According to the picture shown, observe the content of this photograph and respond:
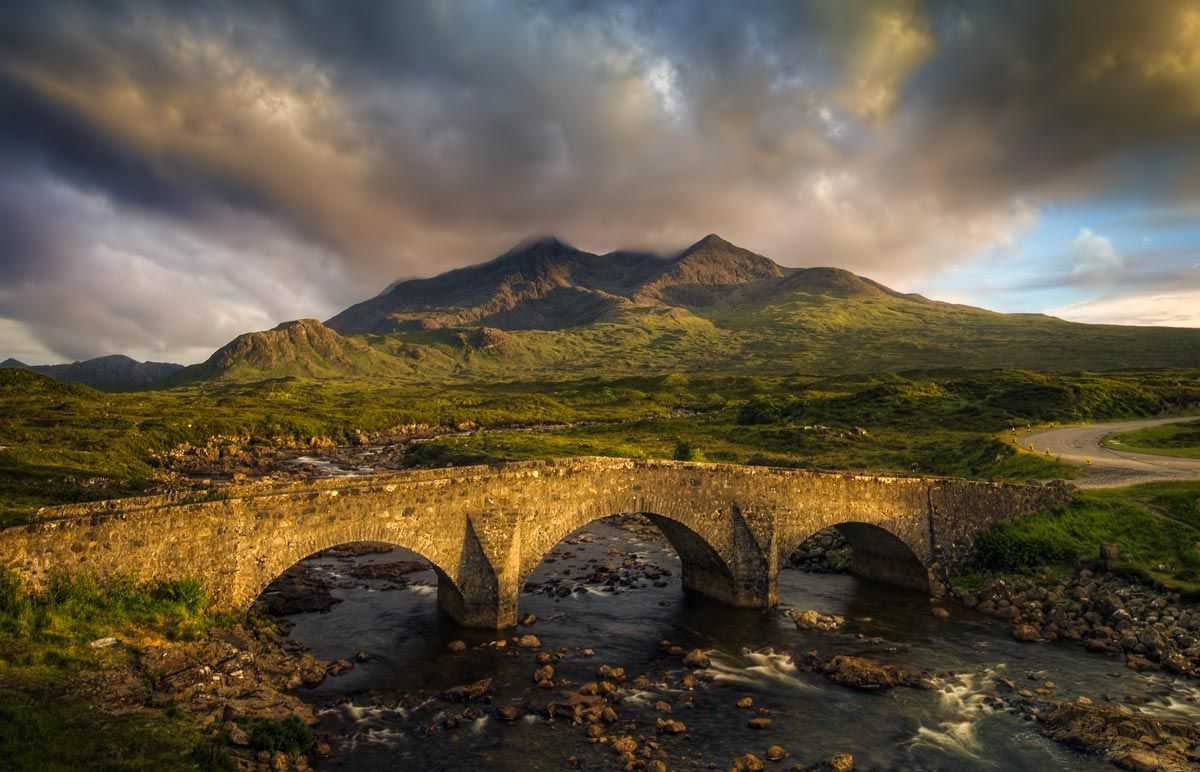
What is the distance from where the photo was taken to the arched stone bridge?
20500 millimetres

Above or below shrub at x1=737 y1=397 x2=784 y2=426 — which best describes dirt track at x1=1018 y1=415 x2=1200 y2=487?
below

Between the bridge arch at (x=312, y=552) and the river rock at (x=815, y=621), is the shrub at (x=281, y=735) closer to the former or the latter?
the bridge arch at (x=312, y=552)

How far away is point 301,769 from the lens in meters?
17.2

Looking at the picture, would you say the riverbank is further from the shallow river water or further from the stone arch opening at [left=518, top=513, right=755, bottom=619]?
the stone arch opening at [left=518, top=513, right=755, bottom=619]

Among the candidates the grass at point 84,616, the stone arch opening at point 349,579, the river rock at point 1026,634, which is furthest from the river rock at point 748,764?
the grass at point 84,616

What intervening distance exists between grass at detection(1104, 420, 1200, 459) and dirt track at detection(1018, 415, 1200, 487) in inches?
59.0

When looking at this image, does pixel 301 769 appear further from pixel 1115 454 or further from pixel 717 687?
pixel 1115 454

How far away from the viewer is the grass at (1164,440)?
52875mm

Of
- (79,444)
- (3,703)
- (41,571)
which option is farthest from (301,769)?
(79,444)

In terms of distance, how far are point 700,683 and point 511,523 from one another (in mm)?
9729

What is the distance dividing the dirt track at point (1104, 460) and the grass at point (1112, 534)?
423cm

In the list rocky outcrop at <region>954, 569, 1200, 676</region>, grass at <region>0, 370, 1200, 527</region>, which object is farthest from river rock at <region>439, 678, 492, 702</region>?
grass at <region>0, 370, 1200, 527</region>

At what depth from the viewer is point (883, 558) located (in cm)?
3772

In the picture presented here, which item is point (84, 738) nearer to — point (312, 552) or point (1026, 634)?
point (312, 552)
